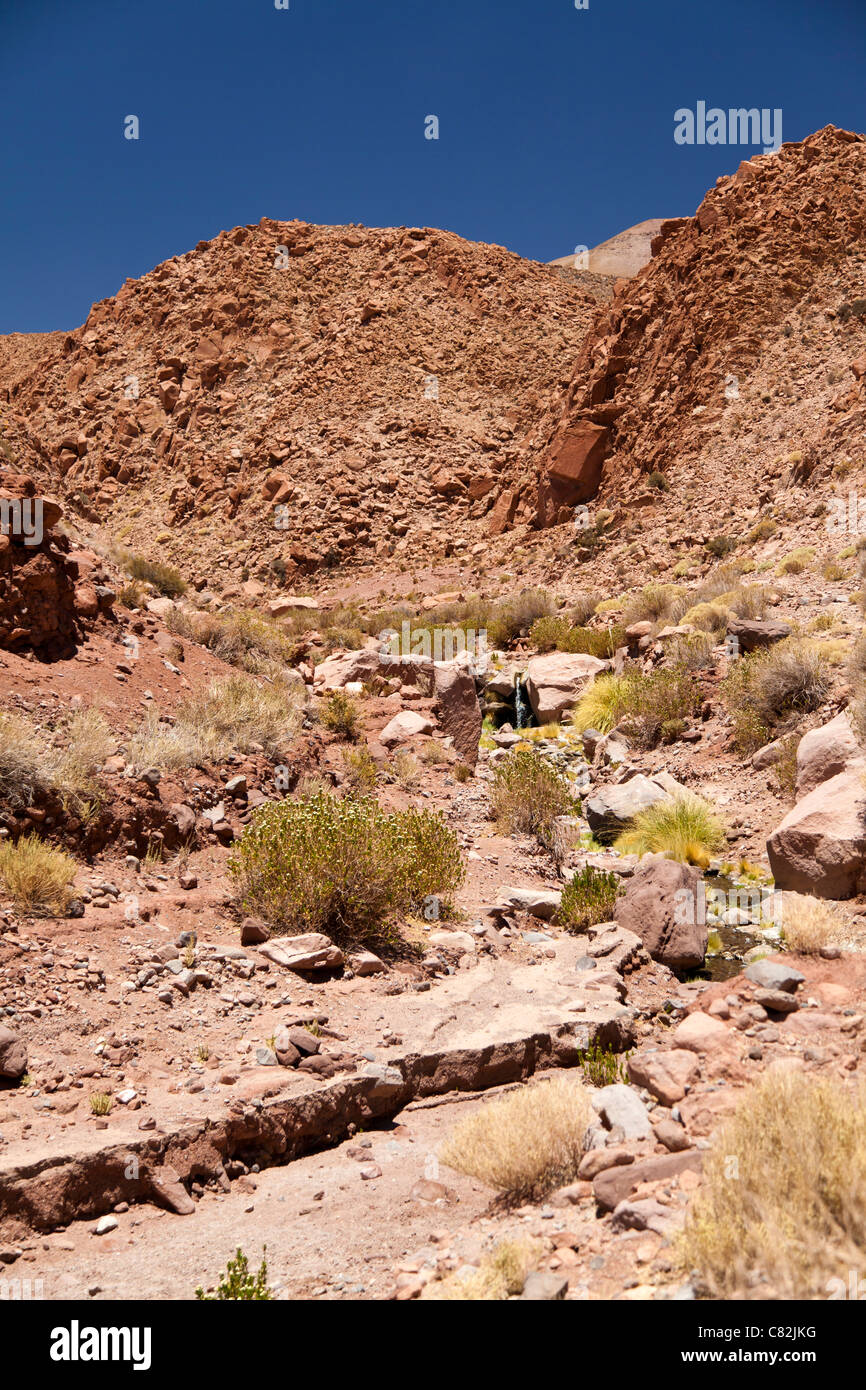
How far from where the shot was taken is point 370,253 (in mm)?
37531

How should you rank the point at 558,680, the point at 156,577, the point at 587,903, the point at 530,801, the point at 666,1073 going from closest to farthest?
1. the point at 666,1073
2. the point at 587,903
3. the point at 530,801
4. the point at 156,577
5. the point at 558,680

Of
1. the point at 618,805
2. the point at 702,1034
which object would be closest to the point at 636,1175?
the point at 702,1034

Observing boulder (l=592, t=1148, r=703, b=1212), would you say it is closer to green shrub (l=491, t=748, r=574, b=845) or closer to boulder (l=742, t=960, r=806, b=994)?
boulder (l=742, t=960, r=806, b=994)

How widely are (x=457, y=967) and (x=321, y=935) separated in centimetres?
107

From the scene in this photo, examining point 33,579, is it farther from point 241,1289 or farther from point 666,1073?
point 666,1073

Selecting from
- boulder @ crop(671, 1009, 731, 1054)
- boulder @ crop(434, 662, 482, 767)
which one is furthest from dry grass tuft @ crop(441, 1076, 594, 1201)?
boulder @ crop(434, 662, 482, 767)

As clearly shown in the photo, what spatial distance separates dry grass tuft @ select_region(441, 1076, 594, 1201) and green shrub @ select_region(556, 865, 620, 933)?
3.30m

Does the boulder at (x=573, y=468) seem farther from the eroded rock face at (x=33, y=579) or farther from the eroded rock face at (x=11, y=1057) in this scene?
the eroded rock face at (x=11, y=1057)

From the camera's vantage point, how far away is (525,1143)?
3586mm

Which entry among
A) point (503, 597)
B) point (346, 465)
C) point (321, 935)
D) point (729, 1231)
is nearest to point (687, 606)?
point (503, 597)

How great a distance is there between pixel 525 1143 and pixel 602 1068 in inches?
46.1

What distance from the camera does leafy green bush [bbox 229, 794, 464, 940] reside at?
6145mm
